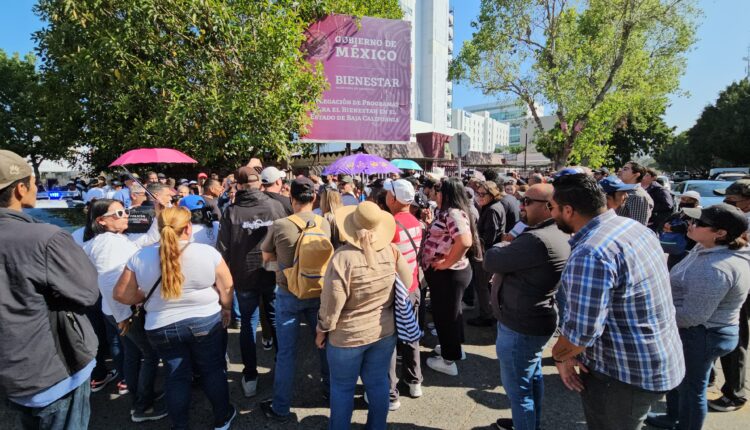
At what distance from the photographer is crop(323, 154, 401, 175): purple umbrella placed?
8.49 m

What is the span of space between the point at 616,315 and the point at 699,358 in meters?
1.31

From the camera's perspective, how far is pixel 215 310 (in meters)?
2.65

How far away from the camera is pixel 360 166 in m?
8.55

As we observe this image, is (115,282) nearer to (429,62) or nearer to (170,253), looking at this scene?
(170,253)

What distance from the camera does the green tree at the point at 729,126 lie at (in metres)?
30.5

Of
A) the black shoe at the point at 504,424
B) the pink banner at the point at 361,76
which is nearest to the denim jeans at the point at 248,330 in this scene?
the black shoe at the point at 504,424

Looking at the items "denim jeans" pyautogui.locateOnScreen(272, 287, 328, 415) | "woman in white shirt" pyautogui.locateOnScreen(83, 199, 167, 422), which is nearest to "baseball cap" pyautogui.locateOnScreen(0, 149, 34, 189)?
"woman in white shirt" pyautogui.locateOnScreen(83, 199, 167, 422)

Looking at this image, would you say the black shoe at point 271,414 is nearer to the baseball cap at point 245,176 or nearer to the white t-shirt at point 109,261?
the white t-shirt at point 109,261

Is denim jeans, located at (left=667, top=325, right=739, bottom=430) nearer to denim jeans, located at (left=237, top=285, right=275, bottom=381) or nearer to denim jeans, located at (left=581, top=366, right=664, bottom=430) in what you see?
denim jeans, located at (left=581, top=366, right=664, bottom=430)

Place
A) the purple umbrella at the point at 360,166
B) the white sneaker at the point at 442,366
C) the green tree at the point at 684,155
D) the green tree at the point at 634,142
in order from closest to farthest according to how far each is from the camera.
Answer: the white sneaker at the point at 442,366 < the purple umbrella at the point at 360,166 < the green tree at the point at 634,142 < the green tree at the point at 684,155

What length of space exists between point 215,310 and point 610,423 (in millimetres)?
2429

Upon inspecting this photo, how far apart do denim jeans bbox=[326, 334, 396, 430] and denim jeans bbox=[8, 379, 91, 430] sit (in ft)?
4.43

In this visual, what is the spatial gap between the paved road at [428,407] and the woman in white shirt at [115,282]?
0.59ft

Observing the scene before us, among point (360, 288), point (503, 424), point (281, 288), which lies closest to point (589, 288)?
point (360, 288)
